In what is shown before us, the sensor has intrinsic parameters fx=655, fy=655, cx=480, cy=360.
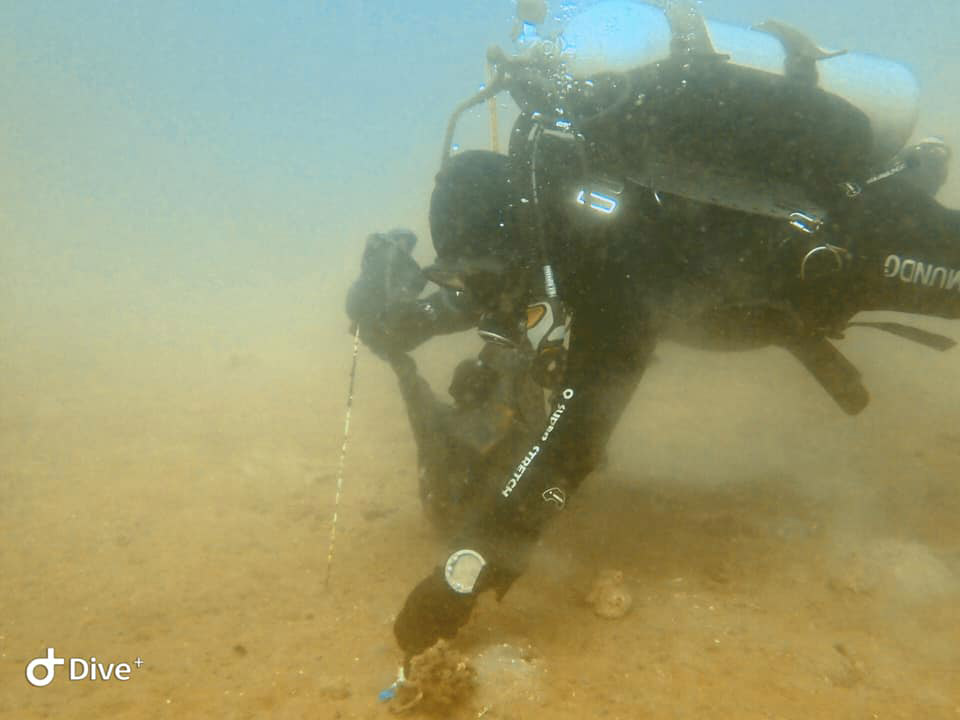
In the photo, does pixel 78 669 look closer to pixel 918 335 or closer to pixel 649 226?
pixel 649 226

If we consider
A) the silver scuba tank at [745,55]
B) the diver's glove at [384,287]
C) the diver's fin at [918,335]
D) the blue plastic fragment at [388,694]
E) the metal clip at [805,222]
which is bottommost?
the blue plastic fragment at [388,694]

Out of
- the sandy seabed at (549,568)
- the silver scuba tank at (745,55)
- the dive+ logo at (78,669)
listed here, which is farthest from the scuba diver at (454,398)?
the dive+ logo at (78,669)

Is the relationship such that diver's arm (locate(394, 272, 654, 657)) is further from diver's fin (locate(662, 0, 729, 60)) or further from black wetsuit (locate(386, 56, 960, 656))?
diver's fin (locate(662, 0, 729, 60))

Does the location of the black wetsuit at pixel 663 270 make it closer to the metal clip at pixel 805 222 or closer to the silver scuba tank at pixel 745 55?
the metal clip at pixel 805 222

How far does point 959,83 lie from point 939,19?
1146cm

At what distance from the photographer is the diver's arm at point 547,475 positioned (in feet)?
7.95

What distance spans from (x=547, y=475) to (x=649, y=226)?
1.12 meters

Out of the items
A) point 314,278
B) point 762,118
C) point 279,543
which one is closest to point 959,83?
point 314,278

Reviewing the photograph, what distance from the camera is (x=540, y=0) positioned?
3.28 meters

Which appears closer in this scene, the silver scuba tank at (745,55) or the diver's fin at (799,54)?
the silver scuba tank at (745,55)

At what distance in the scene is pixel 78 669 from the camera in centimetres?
267

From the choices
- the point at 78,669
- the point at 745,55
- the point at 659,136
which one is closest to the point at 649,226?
the point at 659,136

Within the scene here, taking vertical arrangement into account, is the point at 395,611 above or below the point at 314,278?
above

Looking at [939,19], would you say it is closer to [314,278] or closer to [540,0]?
[314,278]
